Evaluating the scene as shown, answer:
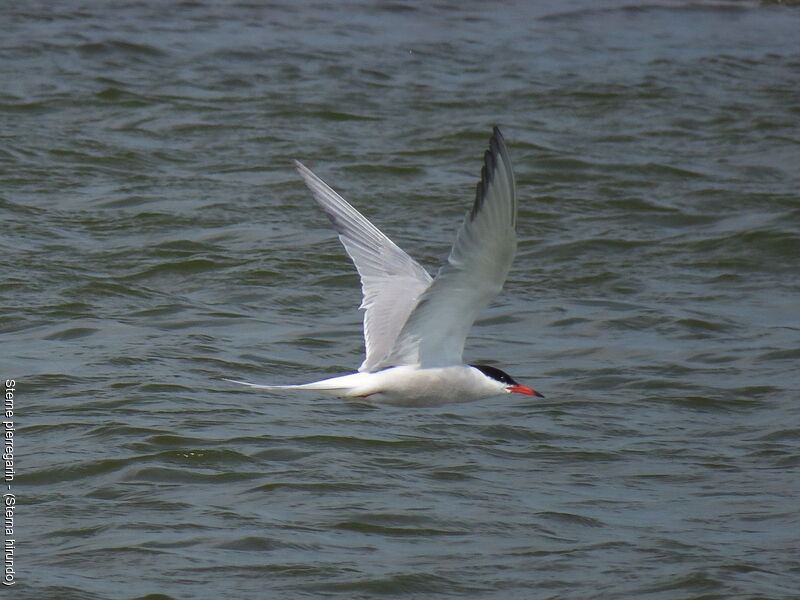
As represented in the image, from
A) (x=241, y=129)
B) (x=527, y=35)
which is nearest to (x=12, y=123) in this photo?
(x=241, y=129)

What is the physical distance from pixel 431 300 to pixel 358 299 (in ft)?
12.2

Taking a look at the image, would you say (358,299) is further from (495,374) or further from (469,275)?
(469,275)

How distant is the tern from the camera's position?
16.1 feet

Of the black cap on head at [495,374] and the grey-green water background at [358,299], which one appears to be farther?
the grey-green water background at [358,299]

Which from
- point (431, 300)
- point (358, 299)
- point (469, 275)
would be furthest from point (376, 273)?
point (358, 299)

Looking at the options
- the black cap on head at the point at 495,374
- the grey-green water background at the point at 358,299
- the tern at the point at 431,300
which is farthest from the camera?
the grey-green water background at the point at 358,299

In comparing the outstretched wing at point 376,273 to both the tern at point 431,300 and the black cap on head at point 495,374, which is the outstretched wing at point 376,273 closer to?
the tern at point 431,300

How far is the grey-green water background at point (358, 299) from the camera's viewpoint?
588 cm

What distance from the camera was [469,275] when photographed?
511cm

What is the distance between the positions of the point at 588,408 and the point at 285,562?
238 cm

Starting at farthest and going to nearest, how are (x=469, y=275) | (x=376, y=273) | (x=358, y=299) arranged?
1. (x=358, y=299)
2. (x=376, y=273)
3. (x=469, y=275)

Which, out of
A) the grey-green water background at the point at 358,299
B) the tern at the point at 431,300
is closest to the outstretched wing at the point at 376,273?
the tern at the point at 431,300

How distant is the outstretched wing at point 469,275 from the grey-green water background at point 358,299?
32.8 inches

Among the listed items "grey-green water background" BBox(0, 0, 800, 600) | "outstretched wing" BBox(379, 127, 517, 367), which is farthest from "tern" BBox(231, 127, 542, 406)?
"grey-green water background" BBox(0, 0, 800, 600)
